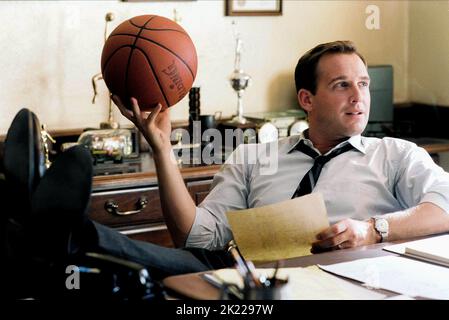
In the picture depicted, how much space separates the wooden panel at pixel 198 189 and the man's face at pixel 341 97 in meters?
0.80

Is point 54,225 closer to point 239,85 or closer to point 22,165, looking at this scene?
point 22,165

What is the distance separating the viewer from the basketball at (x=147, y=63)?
2.13 metres

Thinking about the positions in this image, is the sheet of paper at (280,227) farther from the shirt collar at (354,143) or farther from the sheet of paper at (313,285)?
the shirt collar at (354,143)

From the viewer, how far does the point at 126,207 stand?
9.33ft

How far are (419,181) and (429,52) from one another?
1957mm

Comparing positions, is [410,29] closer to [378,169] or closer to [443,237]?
[378,169]

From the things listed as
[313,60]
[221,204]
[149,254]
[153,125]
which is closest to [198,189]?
[221,204]

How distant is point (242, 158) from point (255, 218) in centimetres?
58

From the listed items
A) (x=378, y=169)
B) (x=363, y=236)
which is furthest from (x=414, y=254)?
(x=378, y=169)

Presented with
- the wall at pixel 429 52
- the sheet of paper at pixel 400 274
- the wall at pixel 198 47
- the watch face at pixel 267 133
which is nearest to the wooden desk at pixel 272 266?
the sheet of paper at pixel 400 274

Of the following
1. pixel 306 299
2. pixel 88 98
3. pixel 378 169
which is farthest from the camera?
pixel 88 98

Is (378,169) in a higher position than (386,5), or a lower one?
lower

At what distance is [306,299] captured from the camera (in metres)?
1.38

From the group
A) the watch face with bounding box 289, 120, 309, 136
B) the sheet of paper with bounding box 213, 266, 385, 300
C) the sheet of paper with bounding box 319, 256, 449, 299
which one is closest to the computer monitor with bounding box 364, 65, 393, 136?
the watch face with bounding box 289, 120, 309, 136
